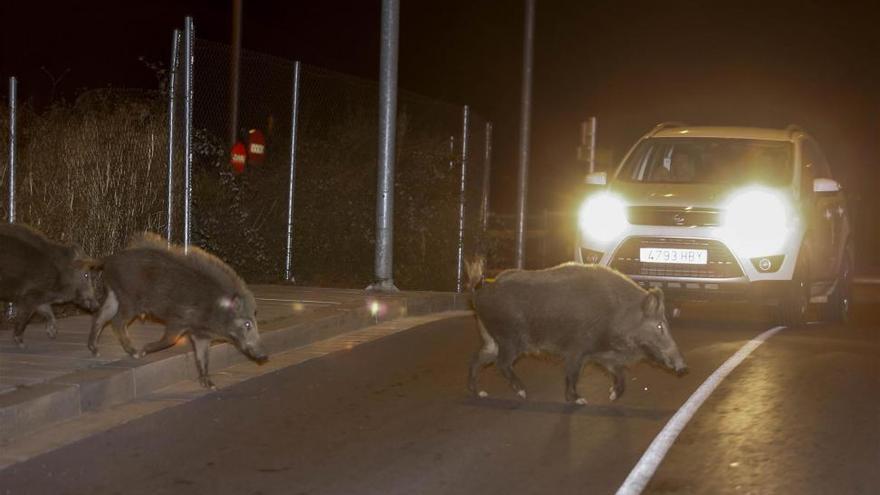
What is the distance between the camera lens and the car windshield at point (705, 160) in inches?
621

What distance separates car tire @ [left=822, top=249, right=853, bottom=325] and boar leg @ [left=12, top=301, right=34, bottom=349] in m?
9.28

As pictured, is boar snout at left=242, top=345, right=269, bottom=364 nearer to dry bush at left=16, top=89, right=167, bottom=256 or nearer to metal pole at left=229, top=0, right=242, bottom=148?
dry bush at left=16, top=89, right=167, bottom=256

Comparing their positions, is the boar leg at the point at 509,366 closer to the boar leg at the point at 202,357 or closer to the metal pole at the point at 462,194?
the boar leg at the point at 202,357

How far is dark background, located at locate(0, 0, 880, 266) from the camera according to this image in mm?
47062

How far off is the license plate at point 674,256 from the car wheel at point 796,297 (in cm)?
100

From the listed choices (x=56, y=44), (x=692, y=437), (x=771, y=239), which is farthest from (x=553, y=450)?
(x=56, y=44)

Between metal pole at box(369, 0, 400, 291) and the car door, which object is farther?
metal pole at box(369, 0, 400, 291)

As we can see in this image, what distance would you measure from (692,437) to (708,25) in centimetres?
4817

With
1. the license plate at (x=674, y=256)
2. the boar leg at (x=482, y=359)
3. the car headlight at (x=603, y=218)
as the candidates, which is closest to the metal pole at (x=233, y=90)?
the car headlight at (x=603, y=218)

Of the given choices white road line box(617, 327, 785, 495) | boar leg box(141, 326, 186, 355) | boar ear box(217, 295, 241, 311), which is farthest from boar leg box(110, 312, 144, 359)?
white road line box(617, 327, 785, 495)

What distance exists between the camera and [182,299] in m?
10.5

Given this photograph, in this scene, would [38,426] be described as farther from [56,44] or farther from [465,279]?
[56,44]

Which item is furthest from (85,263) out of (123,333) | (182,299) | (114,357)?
(182,299)

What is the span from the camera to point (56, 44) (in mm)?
42562
